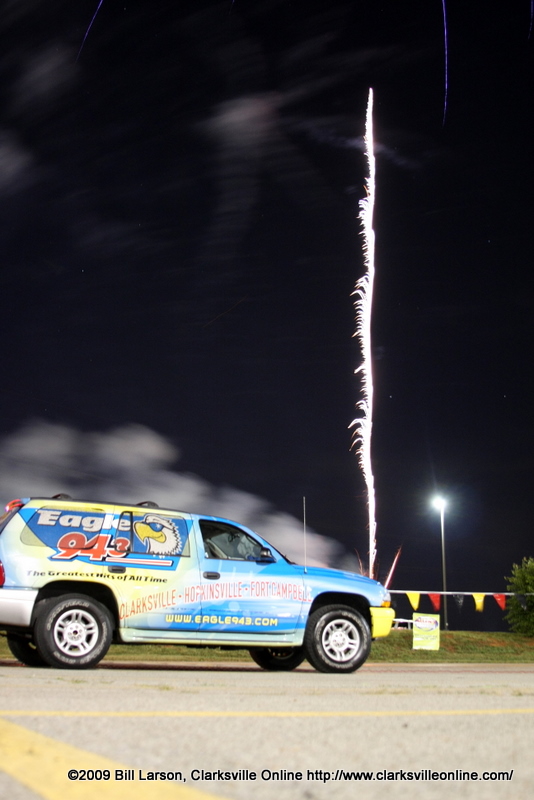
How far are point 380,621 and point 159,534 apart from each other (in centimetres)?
299

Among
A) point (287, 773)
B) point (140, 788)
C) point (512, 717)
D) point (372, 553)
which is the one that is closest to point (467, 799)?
point (287, 773)

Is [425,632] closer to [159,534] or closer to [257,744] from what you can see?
[159,534]

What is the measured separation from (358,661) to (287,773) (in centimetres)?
758

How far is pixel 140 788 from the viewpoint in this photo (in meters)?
2.87

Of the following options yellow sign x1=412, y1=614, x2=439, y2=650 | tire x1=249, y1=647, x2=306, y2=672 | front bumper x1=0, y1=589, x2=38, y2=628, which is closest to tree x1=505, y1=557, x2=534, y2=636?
yellow sign x1=412, y1=614, x2=439, y2=650

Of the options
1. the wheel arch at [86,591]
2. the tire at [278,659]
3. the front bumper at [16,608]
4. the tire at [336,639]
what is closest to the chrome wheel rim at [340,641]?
the tire at [336,639]

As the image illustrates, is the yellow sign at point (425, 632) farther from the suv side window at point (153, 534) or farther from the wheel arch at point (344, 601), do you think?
the suv side window at point (153, 534)

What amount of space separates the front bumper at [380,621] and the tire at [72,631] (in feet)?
10.8

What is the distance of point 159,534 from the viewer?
1034 centimetres

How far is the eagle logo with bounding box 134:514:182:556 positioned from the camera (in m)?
10.2

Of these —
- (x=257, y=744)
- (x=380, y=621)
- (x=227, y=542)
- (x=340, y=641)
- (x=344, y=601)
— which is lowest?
(x=257, y=744)

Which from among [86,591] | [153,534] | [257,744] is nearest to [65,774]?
[257,744]

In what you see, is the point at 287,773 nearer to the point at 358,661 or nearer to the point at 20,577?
the point at 20,577

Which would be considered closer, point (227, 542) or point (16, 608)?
point (16, 608)
